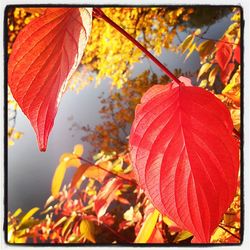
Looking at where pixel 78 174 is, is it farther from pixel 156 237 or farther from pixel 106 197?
pixel 156 237

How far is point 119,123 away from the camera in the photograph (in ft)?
3.26

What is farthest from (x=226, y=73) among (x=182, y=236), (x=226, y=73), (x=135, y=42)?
(x=182, y=236)

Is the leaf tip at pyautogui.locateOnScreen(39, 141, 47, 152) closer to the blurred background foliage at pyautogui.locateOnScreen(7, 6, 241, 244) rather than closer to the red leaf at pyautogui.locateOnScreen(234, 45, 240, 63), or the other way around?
the blurred background foliage at pyautogui.locateOnScreen(7, 6, 241, 244)

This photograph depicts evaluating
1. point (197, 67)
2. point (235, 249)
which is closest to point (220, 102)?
point (197, 67)

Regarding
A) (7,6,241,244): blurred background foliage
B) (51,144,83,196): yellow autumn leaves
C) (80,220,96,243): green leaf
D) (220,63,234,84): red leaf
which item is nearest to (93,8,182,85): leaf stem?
(7,6,241,244): blurred background foliage

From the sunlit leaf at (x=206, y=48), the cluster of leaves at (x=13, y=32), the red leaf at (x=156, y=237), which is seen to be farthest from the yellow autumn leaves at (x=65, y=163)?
the sunlit leaf at (x=206, y=48)

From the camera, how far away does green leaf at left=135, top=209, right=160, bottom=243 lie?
982mm

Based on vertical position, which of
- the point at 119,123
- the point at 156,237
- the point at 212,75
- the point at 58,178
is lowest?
the point at 156,237

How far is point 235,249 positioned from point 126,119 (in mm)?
359

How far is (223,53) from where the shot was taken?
993mm

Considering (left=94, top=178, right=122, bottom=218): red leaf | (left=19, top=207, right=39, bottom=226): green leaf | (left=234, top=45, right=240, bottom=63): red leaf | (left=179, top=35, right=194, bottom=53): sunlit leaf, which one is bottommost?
(left=19, top=207, right=39, bottom=226): green leaf

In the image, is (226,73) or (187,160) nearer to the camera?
(187,160)

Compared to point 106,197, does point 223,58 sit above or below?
above

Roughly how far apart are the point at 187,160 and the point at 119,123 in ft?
0.60
